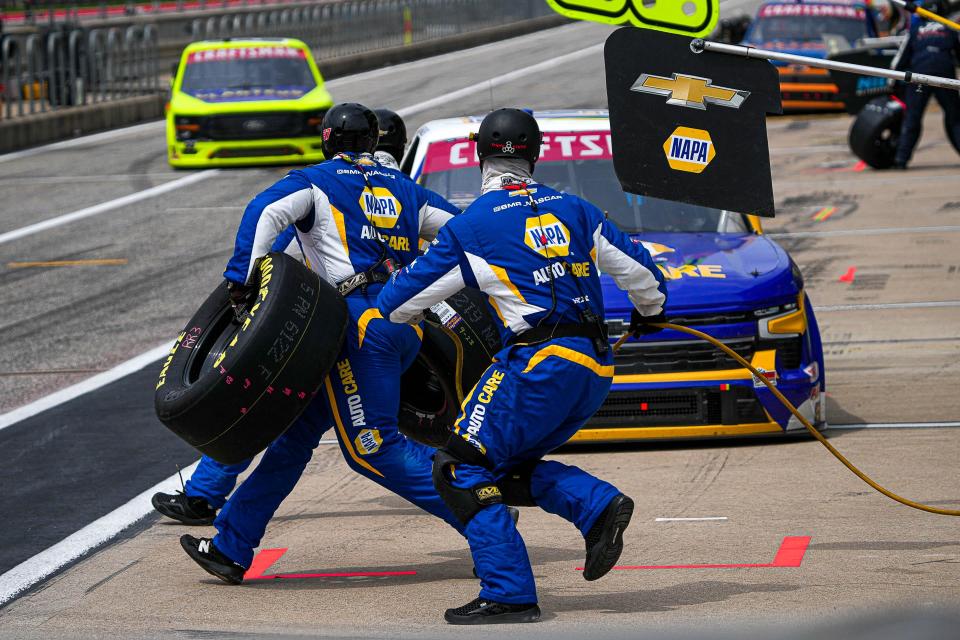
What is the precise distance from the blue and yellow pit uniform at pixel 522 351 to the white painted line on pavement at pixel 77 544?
6.46ft

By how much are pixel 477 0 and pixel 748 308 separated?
124 ft

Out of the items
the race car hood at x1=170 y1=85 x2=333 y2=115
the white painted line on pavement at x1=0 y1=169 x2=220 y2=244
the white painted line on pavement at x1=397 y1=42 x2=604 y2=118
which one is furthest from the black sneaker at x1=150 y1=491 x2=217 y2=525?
the white painted line on pavement at x1=397 y1=42 x2=604 y2=118

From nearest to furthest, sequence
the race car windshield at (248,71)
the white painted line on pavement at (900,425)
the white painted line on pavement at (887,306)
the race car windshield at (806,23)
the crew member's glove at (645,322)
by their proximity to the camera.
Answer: the crew member's glove at (645,322) → the white painted line on pavement at (900,425) → the white painted line on pavement at (887,306) → the race car windshield at (248,71) → the race car windshield at (806,23)

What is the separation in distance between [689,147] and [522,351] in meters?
1.42

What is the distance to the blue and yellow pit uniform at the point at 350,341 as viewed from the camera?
5.82m

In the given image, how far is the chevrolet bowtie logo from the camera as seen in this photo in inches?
237

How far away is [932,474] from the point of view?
7.05m

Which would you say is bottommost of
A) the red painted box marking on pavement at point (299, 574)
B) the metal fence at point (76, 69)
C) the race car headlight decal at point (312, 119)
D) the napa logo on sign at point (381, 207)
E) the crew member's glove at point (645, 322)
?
the metal fence at point (76, 69)

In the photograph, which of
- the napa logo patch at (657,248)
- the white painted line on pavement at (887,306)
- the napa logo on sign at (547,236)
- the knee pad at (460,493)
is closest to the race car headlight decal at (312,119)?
the white painted line on pavement at (887,306)

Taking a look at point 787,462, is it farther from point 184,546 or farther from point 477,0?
point 477,0

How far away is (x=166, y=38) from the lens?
4434cm

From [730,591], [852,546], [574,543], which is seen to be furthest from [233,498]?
[852,546]

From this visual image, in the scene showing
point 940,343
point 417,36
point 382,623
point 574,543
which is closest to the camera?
point 382,623

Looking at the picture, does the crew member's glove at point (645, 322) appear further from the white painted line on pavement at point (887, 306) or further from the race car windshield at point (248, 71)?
the race car windshield at point (248, 71)
